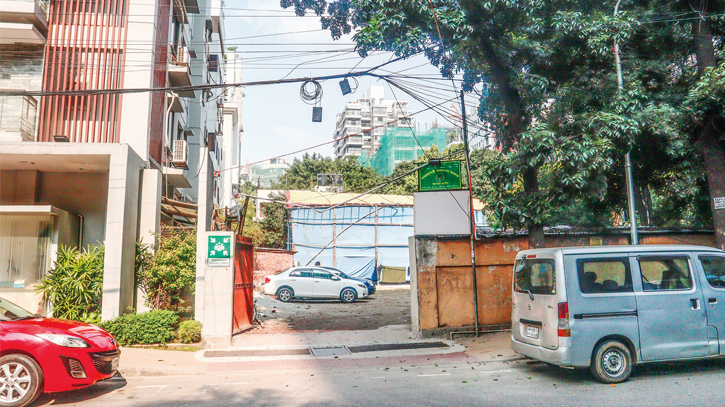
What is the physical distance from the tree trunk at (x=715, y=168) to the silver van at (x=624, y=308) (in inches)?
152

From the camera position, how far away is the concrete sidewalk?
28.5ft

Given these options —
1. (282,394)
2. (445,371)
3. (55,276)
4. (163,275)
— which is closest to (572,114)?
(445,371)

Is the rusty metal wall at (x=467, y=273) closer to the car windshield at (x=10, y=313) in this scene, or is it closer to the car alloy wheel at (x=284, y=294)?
the car windshield at (x=10, y=313)

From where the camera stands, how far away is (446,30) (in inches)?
398

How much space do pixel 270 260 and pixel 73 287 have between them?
16223mm

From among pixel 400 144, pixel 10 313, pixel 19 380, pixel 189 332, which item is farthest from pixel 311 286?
pixel 400 144

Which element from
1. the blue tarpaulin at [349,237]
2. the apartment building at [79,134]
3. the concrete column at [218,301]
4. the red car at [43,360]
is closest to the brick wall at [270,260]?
the blue tarpaulin at [349,237]

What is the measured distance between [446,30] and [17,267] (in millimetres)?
11087

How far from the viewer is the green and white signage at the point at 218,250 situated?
1075 cm

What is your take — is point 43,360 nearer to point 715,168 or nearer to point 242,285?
point 242,285

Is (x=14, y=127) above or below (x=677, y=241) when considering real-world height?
above

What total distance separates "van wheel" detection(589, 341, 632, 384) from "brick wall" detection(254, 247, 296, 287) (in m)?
20.8

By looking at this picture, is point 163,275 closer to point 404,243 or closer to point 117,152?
point 117,152

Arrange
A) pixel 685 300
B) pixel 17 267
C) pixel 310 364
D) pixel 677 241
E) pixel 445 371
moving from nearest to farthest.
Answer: pixel 685 300 < pixel 445 371 < pixel 310 364 < pixel 17 267 < pixel 677 241
